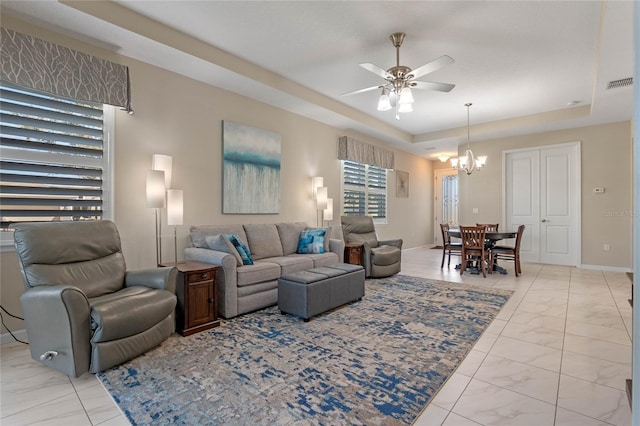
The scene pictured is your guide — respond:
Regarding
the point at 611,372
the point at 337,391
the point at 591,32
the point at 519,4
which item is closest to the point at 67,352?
the point at 337,391

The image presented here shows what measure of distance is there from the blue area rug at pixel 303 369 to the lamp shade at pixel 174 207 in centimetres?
121

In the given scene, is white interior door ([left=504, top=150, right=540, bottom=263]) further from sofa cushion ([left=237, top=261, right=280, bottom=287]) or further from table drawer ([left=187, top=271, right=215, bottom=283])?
table drawer ([left=187, top=271, right=215, bottom=283])

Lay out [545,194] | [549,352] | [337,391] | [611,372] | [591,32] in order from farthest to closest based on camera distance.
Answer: [545,194]
[591,32]
[549,352]
[611,372]
[337,391]

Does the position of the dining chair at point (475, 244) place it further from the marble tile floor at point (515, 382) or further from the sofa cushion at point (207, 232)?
the sofa cushion at point (207, 232)

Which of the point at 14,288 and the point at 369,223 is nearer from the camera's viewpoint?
the point at 14,288

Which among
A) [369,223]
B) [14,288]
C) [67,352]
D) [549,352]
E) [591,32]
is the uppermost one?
[591,32]

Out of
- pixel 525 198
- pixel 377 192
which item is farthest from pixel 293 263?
pixel 525 198

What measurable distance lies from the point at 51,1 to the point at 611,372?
5.01 m

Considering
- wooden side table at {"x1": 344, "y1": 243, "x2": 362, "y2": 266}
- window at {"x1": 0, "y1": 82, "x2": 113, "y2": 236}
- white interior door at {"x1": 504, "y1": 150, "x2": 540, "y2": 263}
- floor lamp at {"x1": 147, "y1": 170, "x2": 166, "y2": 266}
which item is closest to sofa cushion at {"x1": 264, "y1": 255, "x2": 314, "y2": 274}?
wooden side table at {"x1": 344, "y1": 243, "x2": 362, "y2": 266}

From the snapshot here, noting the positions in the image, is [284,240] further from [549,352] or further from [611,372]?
[611,372]

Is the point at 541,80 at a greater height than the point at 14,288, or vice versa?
the point at 541,80

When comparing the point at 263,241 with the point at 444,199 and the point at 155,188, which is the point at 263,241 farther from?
the point at 444,199

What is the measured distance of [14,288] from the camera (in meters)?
2.73

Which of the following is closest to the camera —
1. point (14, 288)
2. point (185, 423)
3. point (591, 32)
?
point (185, 423)
